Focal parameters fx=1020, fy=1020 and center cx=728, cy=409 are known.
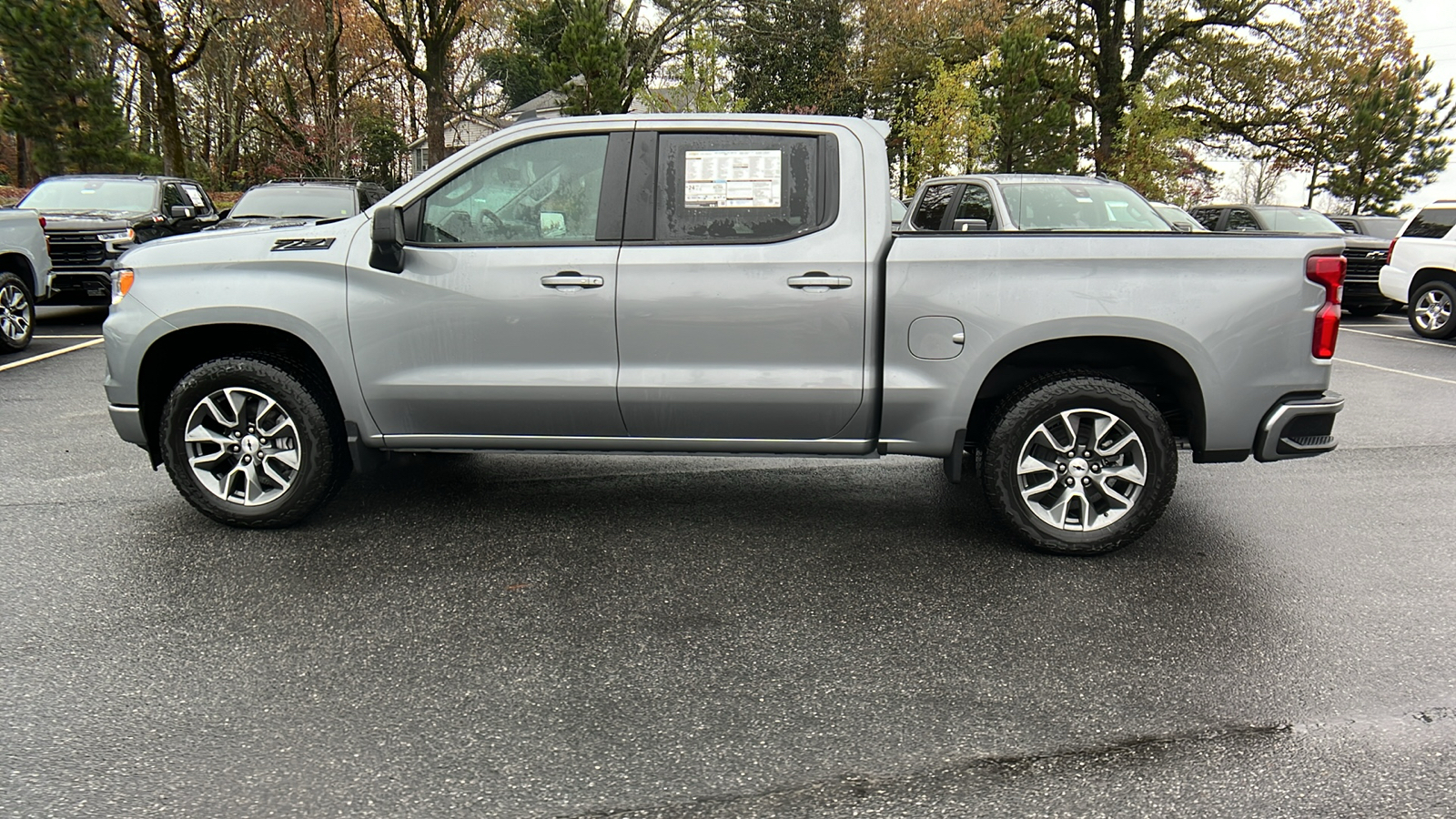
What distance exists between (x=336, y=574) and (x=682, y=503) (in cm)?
179

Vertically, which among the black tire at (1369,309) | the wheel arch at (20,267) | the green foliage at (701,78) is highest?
the green foliage at (701,78)

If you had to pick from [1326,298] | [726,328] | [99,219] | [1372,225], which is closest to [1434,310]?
[1372,225]

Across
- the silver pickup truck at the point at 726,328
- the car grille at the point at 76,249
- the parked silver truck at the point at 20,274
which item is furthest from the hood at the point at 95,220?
the silver pickup truck at the point at 726,328

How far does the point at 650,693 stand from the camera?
329 centimetres

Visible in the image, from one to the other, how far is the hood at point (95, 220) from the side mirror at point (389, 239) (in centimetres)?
959

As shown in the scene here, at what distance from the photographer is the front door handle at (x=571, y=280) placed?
447cm

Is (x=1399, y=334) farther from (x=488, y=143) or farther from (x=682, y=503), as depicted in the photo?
(x=488, y=143)

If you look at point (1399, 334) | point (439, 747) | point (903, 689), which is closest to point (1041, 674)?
point (903, 689)

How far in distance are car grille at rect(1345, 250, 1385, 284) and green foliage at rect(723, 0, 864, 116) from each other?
967 inches

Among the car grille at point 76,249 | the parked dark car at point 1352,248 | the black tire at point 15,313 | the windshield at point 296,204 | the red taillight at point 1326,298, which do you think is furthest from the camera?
the parked dark car at point 1352,248

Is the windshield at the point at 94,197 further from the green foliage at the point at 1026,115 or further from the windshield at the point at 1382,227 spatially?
the windshield at the point at 1382,227

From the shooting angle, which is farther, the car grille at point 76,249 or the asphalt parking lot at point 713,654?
the car grille at point 76,249

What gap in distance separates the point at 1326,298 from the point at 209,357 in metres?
5.12

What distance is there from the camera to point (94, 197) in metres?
13.4
